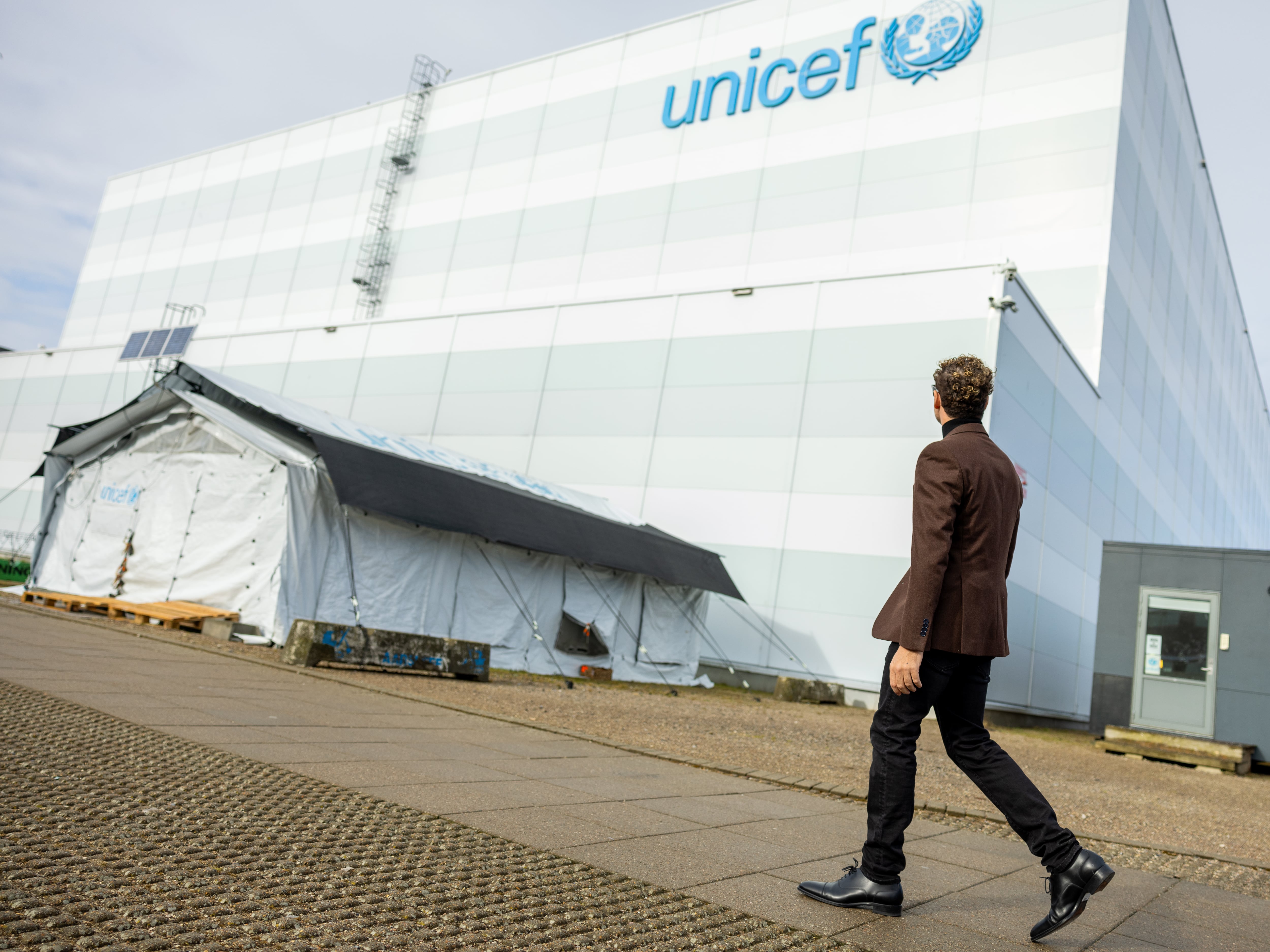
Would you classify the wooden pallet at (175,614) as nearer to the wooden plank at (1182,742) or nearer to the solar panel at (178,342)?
the wooden plank at (1182,742)

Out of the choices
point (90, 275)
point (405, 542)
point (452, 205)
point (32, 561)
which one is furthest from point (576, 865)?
point (90, 275)

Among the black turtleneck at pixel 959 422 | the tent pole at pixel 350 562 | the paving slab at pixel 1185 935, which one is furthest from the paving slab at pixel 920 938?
the tent pole at pixel 350 562

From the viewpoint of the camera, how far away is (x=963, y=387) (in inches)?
134

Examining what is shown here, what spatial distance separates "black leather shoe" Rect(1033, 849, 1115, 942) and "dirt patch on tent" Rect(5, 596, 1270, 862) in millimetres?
3018

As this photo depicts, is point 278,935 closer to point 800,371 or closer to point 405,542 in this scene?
point 405,542

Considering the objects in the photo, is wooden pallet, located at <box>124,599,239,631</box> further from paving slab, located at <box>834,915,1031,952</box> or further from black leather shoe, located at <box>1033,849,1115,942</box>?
black leather shoe, located at <box>1033,849,1115,942</box>

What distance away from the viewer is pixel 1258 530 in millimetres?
60219

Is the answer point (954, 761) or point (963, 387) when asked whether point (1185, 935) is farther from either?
point (963, 387)

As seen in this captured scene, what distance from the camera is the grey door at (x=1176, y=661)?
14055 millimetres

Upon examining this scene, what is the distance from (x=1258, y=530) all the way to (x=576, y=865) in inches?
2801

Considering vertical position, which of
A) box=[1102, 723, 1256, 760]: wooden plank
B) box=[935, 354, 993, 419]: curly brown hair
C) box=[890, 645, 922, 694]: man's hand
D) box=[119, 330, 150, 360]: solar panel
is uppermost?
box=[119, 330, 150, 360]: solar panel

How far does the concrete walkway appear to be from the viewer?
319cm

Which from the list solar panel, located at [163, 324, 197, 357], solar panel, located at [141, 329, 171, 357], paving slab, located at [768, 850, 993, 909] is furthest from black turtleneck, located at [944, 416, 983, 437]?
solar panel, located at [141, 329, 171, 357]

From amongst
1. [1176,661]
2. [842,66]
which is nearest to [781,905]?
[1176,661]
